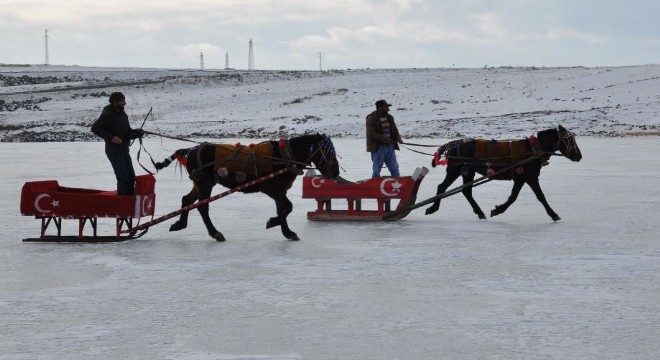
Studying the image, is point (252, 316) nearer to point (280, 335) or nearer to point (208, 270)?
point (280, 335)

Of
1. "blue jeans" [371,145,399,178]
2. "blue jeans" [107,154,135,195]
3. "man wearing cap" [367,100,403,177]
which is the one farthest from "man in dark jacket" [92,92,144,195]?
"blue jeans" [371,145,399,178]

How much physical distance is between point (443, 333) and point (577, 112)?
46.6 m

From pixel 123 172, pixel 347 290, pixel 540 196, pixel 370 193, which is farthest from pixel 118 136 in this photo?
pixel 540 196

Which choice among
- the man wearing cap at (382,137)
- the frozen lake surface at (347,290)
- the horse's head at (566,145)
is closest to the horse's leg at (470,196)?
the frozen lake surface at (347,290)

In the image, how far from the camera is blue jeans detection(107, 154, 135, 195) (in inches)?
413

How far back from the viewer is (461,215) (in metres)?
13.3

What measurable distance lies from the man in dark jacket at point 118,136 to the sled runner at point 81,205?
0.12m

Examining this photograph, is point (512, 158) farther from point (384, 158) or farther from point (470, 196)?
point (384, 158)

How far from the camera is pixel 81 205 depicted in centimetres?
1031

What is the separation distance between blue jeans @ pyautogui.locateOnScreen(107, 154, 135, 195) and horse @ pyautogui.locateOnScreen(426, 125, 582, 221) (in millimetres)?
4287

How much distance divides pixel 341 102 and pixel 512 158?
49.9 metres

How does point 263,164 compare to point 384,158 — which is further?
point 384,158

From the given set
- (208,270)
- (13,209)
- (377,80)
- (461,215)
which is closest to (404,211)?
Result: (461,215)

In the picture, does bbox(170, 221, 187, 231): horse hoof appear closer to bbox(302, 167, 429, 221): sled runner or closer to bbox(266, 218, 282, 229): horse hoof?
bbox(266, 218, 282, 229): horse hoof
